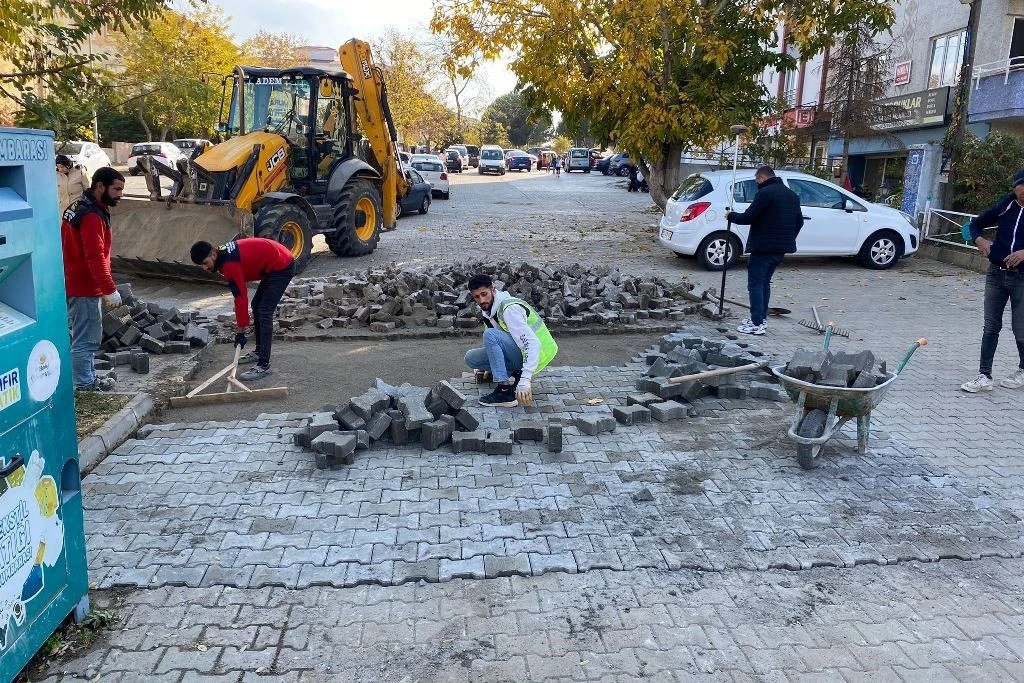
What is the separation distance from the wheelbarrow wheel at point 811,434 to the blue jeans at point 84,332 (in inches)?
227

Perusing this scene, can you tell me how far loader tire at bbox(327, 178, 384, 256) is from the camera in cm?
1373

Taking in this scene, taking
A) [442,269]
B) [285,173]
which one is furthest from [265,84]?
[442,269]

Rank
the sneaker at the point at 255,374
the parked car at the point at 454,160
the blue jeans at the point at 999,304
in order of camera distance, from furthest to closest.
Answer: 1. the parked car at the point at 454,160
2. the sneaker at the point at 255,374
3. the blue jeans at the point at 999,304

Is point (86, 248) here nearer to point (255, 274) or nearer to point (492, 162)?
point (255, 274)

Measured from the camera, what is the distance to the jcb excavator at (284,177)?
11.0 m

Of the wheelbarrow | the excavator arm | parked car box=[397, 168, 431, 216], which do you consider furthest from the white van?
the wheelbarrow

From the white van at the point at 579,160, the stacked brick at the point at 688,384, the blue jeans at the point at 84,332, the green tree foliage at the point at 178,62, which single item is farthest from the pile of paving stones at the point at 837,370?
the white van at the point at 579,160

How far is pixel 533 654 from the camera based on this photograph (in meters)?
3.35

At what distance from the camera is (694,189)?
13.7 metres

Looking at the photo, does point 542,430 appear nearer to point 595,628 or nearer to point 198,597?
point 595,628

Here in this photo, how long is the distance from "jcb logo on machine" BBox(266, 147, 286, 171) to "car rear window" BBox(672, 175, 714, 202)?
278 inches

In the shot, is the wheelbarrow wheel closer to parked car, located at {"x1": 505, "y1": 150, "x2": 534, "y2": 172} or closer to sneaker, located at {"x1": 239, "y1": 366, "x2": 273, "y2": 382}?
sneaker, located at {"x1": 239, "y1": 366, "x2": 273, "y2": 382}

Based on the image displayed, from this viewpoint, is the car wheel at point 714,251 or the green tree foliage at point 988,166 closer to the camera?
the car wheel at point 714,251

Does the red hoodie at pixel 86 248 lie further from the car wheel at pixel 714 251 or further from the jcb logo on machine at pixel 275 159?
the car wheel at pixel 714 251
